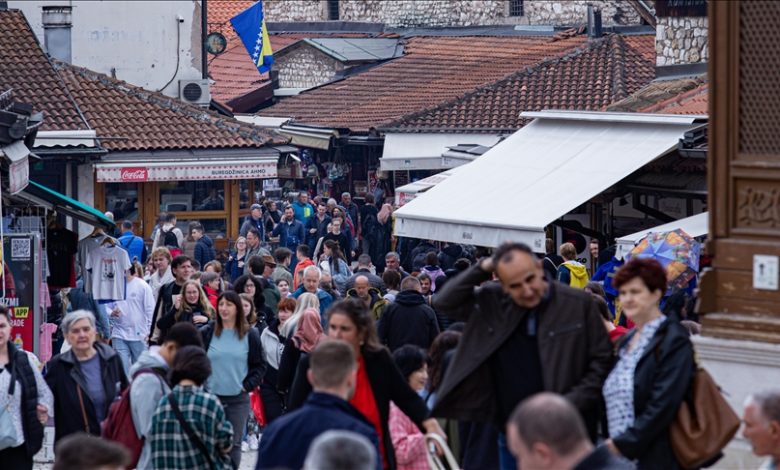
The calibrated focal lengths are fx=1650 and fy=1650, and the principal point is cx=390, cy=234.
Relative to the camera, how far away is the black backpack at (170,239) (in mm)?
24094

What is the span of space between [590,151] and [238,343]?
8.99m

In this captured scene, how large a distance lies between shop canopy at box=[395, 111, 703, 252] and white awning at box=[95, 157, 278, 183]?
9127 mm

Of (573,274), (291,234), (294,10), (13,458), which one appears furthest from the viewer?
(294,10)

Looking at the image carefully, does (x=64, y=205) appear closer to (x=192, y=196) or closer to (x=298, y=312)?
(x=298, y=312)

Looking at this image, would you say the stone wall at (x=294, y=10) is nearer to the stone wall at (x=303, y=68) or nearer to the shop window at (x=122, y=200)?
the stone wall at (x=303, y=68)

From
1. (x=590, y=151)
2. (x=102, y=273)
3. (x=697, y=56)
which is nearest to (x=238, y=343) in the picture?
(x=102, y=273)

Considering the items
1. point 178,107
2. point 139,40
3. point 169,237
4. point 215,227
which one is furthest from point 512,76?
point 169,237

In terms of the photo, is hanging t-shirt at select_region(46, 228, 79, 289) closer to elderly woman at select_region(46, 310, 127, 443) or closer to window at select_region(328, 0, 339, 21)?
elderly woman at select_region(46, 310, 127, 443)

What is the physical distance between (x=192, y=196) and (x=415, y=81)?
12.8m

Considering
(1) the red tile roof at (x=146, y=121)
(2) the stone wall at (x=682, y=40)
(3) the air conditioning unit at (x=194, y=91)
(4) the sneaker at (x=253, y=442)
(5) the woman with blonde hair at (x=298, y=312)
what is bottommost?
(4) the sneaker at (x=253, y=442)

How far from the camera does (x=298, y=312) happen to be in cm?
1292

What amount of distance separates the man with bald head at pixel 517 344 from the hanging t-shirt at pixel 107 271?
9797mm

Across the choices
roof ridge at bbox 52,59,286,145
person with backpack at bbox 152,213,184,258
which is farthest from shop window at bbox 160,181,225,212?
person with backpack at bbox 152,213,184,258

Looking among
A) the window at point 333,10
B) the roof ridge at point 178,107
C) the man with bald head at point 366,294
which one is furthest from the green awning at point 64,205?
the window at point 333,10
